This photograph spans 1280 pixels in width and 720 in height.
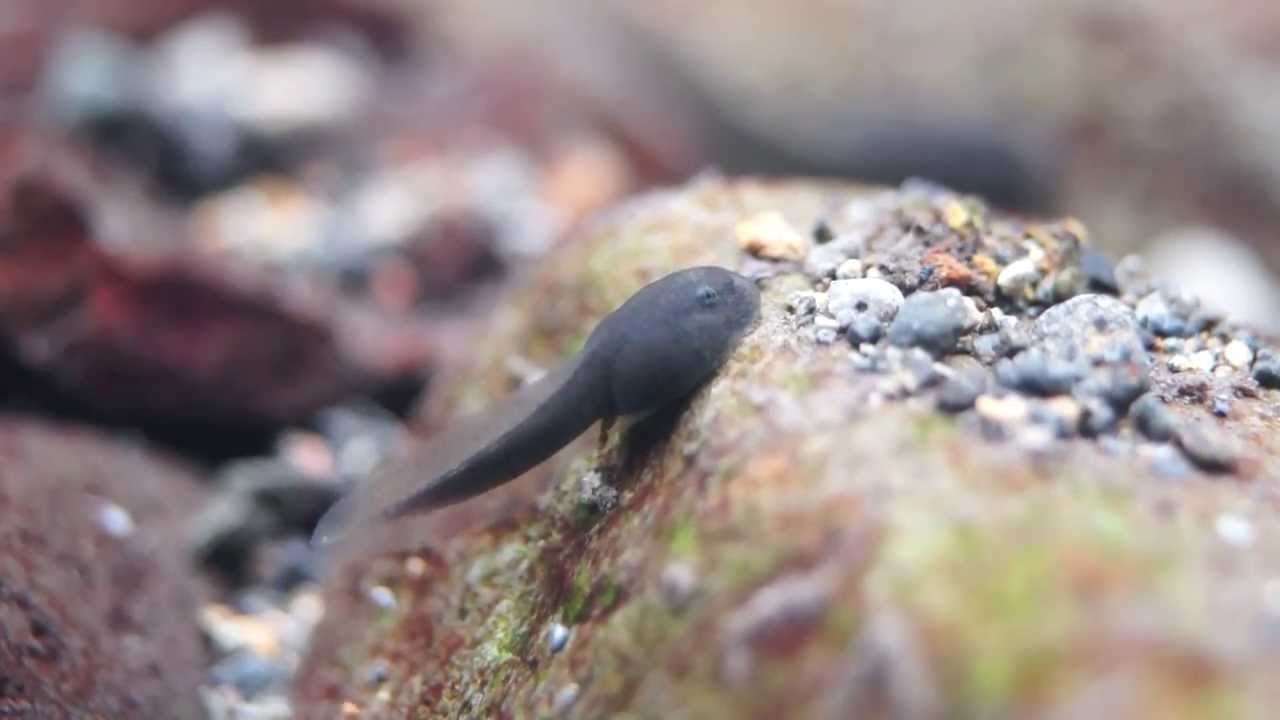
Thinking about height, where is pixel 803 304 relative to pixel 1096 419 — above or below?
below

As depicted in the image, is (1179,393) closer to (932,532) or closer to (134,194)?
(932,532)

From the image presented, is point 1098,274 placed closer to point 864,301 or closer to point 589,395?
point 864,301

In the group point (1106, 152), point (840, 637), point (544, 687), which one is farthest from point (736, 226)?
point (1106, 152)

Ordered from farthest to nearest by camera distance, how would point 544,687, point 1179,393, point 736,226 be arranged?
point 736,226 → point 1179,393 → point 544,687

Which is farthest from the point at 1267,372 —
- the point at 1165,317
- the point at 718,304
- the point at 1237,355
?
the point at 718,304


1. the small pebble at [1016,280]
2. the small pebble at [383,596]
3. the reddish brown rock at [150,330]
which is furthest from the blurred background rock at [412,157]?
the small pebble at [1016,280]

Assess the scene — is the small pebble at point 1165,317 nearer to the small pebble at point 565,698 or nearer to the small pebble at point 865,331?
the small pebble at point 865,331
